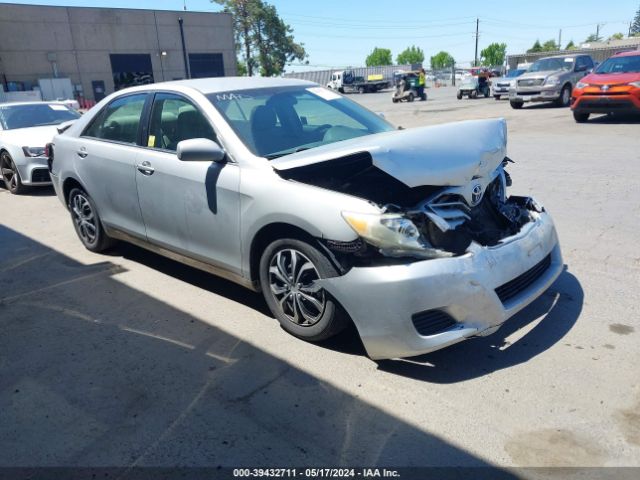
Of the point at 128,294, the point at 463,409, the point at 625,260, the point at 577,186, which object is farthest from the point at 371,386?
the point at 577,186

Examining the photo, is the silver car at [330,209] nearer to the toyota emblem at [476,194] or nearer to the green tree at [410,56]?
the toyota emblem at [476,194]

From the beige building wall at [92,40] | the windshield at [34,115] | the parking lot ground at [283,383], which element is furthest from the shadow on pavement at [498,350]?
the beige building wall at [92,40]

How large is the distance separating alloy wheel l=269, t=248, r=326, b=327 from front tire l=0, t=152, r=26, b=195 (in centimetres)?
719

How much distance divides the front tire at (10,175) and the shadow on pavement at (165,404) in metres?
5.58

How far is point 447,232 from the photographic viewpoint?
10.6ft

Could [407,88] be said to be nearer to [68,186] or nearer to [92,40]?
[68,186]

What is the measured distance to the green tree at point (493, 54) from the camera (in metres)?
121

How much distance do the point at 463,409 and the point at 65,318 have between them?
10.1ft

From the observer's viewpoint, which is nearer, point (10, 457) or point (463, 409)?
point (10, 457)

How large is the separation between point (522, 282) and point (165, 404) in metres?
2.27

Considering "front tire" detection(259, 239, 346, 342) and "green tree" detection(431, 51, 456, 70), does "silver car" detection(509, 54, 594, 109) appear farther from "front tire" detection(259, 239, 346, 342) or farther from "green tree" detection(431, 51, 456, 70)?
"green tree" detection(431, 51, 456, 70)

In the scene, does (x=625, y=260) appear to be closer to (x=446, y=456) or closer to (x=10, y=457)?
(x=446, y=456)

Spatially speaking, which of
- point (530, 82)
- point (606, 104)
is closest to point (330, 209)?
point (606, 104)

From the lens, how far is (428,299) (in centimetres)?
290
